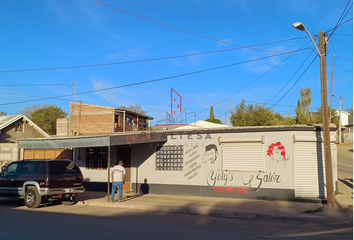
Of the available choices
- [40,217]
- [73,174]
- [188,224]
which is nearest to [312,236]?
[188,224]

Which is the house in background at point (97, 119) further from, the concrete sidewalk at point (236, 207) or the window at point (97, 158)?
the concrete sidewalk at point (236, 207)

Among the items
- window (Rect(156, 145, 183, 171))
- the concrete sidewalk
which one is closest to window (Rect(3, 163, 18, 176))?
the concrete sidewalk

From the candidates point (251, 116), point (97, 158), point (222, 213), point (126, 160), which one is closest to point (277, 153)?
point (222, 213)

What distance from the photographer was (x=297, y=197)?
1408cm

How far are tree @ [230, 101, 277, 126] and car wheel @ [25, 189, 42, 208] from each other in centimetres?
2877

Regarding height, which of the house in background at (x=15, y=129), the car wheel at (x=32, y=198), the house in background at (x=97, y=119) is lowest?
the car wheel at (x=32, y=198)

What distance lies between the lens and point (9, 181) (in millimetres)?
14102

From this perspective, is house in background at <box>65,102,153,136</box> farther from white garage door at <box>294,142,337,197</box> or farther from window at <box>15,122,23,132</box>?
white garage door at <box>294,142,337,197</box>

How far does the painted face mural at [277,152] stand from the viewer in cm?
1438

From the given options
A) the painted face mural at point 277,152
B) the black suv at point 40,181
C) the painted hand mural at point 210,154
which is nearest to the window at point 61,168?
the black suv at point 40,181

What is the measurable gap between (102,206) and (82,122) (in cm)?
2566

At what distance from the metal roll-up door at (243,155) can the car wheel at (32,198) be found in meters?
7.97

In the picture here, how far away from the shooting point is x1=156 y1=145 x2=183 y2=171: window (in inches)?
651

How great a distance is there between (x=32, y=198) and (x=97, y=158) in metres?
5.56
